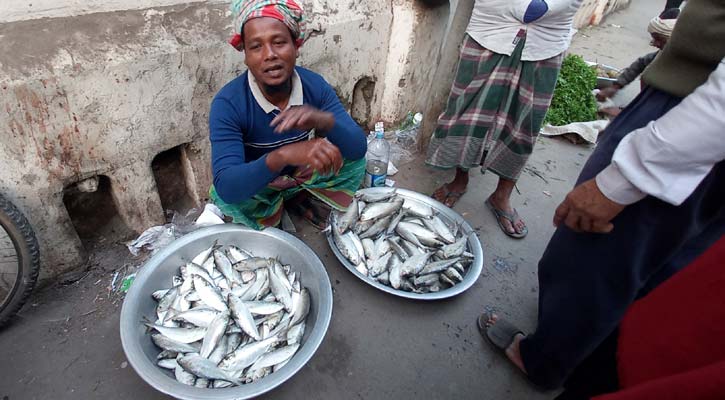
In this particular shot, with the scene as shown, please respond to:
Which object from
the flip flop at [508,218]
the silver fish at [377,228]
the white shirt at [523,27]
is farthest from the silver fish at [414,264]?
the white shirt at [523,27]

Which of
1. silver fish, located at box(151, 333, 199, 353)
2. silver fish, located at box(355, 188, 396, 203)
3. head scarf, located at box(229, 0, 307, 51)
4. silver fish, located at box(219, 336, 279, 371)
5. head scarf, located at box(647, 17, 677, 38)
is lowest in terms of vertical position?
silver fish, located at box(219, 336, 279, 371)

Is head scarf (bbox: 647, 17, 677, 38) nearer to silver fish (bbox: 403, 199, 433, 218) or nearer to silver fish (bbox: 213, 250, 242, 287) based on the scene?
silver fish (bbox: 403, 199, 433, 218)

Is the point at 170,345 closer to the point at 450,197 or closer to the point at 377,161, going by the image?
the point at 377,161

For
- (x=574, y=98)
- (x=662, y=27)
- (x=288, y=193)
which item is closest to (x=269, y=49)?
(x=288, y=193)

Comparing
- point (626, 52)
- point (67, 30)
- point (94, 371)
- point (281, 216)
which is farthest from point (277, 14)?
point (626, 52)

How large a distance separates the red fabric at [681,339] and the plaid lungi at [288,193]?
6.04ft

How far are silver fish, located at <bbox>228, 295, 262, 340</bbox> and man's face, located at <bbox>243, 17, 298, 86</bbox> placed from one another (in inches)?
48.3

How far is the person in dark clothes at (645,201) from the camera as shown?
1100 mm

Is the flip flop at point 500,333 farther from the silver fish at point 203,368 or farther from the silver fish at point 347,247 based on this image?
the silver fish at point 203,368

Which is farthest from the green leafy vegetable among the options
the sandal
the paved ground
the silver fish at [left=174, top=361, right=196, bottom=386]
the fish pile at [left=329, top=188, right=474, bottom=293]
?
the silver fish at [left=174, top=361, right=196, bottom=386]

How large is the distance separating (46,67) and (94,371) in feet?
5.14

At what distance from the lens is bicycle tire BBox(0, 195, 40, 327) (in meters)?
1.88

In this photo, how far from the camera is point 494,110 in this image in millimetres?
2855

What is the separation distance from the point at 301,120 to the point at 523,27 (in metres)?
1.70
